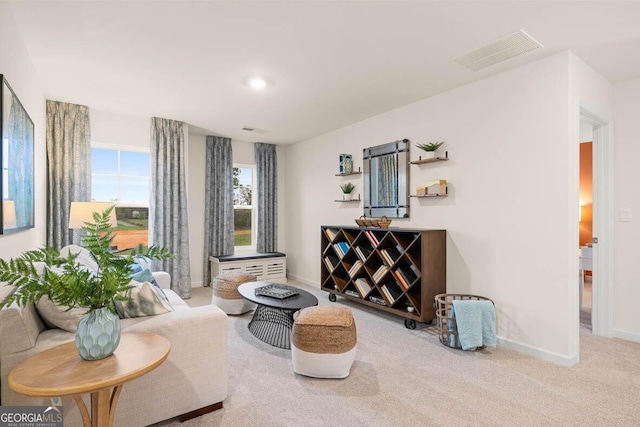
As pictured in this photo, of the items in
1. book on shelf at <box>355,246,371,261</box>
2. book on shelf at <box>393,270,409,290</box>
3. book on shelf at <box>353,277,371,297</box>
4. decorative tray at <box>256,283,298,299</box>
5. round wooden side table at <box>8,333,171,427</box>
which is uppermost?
book on shelf at <box>355,246,371,261</box>

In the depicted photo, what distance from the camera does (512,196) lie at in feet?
9.82

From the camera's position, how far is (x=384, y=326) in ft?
11.6

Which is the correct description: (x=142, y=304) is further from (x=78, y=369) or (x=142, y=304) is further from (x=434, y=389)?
(x=434, y=389)

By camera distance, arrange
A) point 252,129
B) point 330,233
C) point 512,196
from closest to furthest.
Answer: point 512,196
point 330,233
point 252,129

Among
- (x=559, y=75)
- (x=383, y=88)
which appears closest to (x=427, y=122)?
(x=383, y=88)

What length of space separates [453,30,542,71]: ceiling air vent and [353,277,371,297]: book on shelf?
2516mm

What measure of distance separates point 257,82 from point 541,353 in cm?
346

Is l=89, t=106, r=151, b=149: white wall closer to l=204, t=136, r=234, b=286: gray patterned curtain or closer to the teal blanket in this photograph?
l=204, t=136, r=234, b=286: gray patterned curtain

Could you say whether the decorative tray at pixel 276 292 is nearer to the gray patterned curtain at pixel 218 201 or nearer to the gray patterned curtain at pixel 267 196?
the gray patterned curtain at pixel 218 201

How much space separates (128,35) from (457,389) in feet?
11.2

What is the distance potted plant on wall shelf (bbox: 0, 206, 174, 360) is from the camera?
53.3 inches

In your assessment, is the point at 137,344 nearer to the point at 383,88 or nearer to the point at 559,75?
the point at 383,88

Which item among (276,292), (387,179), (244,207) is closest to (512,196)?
(387,179)

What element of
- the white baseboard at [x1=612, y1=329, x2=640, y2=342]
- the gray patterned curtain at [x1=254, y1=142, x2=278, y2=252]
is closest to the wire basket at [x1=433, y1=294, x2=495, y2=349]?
the white baseboard at [x1=612, y1=329, x2=640, y2=342]
